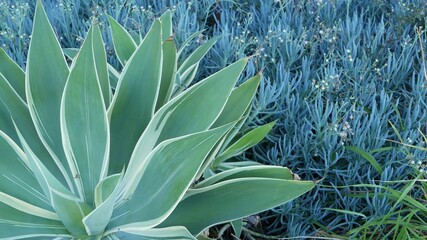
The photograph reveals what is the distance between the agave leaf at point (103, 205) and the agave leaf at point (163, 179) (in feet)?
Answer: 0.23

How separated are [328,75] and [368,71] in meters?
0.24

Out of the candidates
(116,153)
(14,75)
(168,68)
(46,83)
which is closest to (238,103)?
(168,68)

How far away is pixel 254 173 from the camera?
1519mm

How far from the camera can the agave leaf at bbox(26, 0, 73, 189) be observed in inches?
57.0

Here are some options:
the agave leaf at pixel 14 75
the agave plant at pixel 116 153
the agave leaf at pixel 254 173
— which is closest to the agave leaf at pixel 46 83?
the agave plant at pixel 116 153

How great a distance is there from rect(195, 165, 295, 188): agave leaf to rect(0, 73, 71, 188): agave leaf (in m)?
0.39

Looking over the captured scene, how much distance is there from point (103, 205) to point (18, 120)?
0.49m

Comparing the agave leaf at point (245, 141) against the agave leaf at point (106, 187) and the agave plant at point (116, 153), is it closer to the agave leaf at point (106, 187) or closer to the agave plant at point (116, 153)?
the agave plant at point (116, 153)

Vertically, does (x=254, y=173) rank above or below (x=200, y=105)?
below

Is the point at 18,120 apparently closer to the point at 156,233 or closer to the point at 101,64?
the point at 101,64

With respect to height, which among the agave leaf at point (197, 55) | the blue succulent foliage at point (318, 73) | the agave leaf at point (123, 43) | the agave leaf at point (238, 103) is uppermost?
the agave leaf at point (123, 43)

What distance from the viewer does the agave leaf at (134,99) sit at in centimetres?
148


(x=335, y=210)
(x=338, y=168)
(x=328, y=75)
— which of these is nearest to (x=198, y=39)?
(x=328, y=75)

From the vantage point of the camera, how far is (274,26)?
2.34 metres
